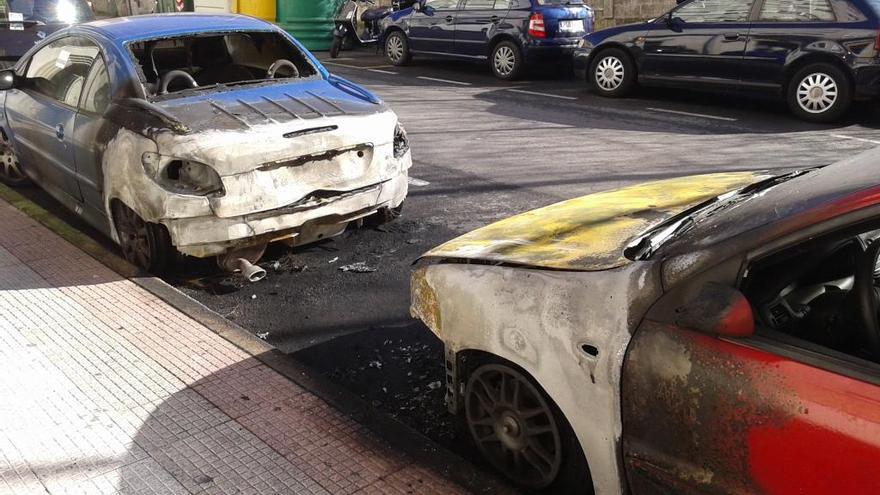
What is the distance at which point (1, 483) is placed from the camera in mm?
3275

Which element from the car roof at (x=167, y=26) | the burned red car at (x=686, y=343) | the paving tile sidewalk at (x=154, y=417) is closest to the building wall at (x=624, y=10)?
the car roof at (x=167, y=26)

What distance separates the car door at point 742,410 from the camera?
6.84ft

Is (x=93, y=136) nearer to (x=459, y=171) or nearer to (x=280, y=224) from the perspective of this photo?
(x=280, y=224)

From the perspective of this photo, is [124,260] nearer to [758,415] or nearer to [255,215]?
[255,215]

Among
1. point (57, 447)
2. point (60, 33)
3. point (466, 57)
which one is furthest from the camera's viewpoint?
point (466, 57)

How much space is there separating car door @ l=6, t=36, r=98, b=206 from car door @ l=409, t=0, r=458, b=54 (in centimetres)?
918

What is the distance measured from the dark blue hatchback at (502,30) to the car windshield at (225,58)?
7803 mm

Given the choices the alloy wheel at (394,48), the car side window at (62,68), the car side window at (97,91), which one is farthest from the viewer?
the alloy wheel at (394,48)

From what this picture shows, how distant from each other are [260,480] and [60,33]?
4820mm

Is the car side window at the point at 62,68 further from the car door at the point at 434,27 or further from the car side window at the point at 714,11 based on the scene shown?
the car door at the point at 434,27

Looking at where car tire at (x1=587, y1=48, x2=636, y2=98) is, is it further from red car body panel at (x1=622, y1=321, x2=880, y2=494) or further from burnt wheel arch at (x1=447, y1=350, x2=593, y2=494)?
red car body panel at (x1=622, y1=321, x2=880, y2=494)

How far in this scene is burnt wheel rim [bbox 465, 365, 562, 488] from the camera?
3033 mm

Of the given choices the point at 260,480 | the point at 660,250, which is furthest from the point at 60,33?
the point at 660,250

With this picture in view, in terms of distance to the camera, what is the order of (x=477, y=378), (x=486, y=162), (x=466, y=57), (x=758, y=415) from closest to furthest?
(x=758, y=415) → (x=477, y=378) → (x=486, y=162) → (x=466, y=57)
